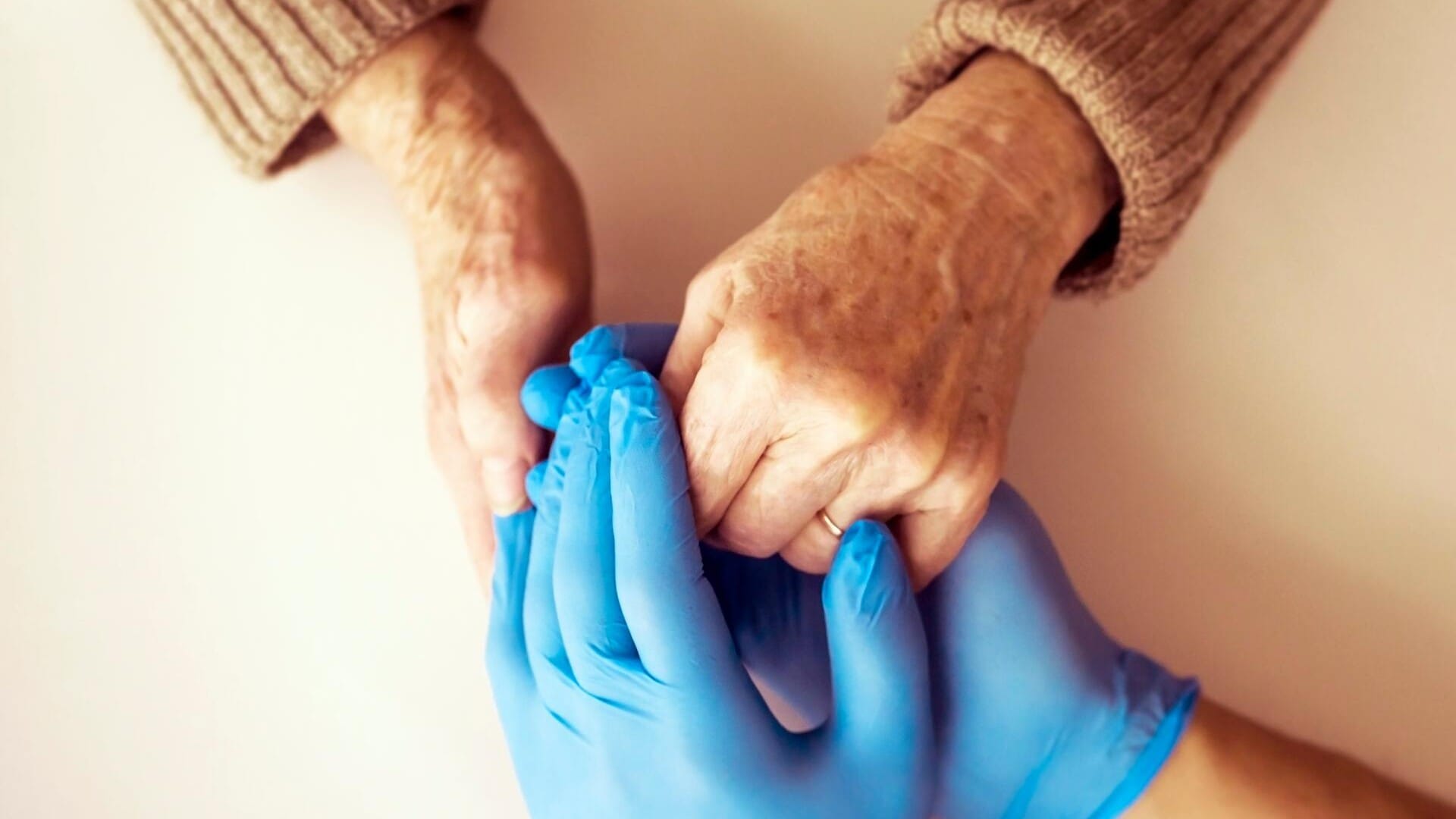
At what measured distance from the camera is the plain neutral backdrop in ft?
2.47

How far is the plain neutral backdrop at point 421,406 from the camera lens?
753 mm

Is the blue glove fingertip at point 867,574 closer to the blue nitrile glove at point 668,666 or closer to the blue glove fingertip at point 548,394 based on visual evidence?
the blue nitrile glove at point 668,666

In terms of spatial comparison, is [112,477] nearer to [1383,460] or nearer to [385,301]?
[385,301]

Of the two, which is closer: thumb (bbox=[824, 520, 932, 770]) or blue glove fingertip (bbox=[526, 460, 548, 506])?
thumb (bbox=[824, 520, 932, 770])

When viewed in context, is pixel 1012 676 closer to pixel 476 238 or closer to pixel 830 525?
pixel 830 525

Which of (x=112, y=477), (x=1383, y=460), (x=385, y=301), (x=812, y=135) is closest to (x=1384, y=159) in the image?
(x=1383, y=460)

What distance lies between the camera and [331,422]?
0.82 meters

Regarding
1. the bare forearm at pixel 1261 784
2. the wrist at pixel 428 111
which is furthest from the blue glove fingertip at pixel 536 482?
the bare forearm at pixel 1261 784

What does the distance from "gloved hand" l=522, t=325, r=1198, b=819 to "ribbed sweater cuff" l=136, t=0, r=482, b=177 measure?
13.5 inches

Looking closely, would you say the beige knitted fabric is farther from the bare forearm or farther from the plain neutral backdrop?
the bare forearm

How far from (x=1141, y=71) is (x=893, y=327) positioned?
278mm

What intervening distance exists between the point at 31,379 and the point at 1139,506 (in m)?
0.96

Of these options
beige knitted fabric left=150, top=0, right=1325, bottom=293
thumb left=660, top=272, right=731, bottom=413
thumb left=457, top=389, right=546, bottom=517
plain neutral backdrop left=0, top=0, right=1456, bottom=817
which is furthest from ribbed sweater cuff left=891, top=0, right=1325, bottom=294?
thumb left=457, top=389, right=546, bottom=517

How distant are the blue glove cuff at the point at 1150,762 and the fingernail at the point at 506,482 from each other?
0.49 m
